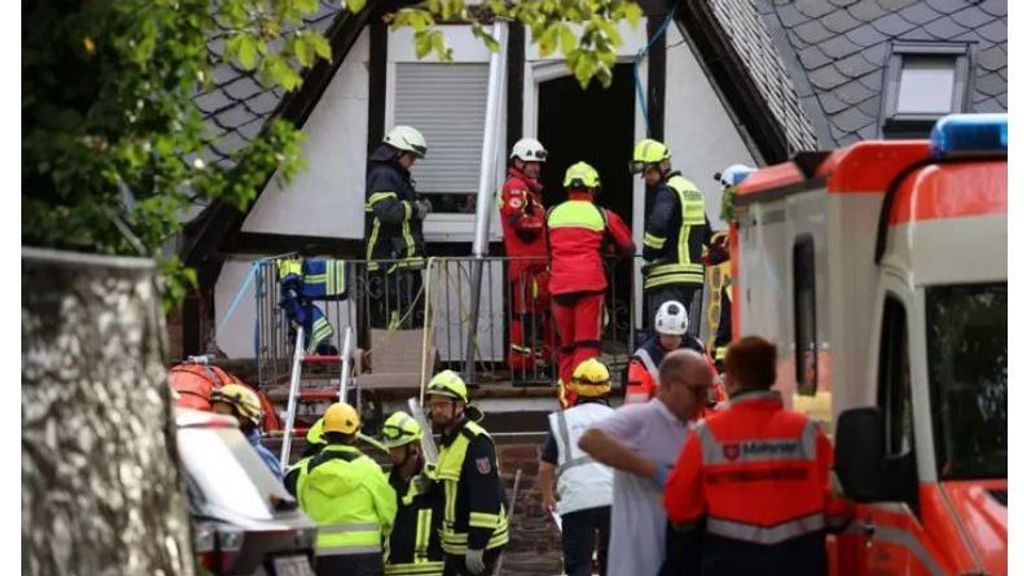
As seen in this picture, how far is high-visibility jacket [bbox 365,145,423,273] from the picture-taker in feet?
59.0

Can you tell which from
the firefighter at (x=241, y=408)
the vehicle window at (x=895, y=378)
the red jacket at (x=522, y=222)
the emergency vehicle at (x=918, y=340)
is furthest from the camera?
the red jacket at (x=522, y=222)

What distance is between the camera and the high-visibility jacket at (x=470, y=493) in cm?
1366

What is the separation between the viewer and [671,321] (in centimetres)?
1538

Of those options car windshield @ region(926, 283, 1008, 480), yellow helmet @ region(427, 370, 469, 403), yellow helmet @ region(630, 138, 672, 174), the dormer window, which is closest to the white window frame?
yellow helmet @ region(630, 138, 672, 174)

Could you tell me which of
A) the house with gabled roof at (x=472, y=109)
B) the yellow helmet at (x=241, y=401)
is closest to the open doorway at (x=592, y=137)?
the house with gabled roof at (x=472, y=109)

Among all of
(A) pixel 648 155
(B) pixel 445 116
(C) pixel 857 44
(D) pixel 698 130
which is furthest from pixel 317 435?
(C) pixel 857 44

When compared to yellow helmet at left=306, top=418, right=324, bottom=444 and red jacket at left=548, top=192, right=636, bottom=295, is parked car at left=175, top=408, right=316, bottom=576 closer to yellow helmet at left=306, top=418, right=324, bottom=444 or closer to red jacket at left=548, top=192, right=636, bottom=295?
yellow helmet at left=306, top=418, right=324, bottom=444

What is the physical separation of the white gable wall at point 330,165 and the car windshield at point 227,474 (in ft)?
32.8

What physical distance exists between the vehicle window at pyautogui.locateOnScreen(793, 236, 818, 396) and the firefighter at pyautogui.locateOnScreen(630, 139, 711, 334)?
7.81 meters

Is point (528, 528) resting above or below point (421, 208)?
below

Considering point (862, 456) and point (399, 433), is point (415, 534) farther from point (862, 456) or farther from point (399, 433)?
point (862, 456)

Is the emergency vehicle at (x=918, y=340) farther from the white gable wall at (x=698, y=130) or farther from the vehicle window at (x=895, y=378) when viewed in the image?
the white gable wall at (x=698, y=130)

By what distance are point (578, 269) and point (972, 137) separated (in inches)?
361
